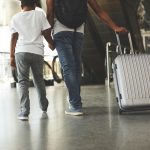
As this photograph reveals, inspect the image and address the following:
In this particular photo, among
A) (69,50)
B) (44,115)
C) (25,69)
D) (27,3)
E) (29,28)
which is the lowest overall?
(44,115)

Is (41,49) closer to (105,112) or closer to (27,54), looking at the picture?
(27,54)

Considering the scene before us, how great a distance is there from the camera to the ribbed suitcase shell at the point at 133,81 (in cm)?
415

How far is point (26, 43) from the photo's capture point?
424 cm

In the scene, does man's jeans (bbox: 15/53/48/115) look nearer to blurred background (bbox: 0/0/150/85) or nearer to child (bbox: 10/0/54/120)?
child (bbox: 10/0/54/120)

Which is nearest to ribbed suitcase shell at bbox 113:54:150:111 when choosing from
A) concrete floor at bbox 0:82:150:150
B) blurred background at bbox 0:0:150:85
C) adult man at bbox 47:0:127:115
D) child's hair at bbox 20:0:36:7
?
concrete floor at bbox 0:82:150:150

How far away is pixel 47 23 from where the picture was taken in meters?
4.27

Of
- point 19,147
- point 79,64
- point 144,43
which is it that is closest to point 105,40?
point 144,43

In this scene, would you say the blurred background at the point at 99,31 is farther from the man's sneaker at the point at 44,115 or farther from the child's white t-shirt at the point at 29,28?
the child's white t-shirt at the point at 29,28

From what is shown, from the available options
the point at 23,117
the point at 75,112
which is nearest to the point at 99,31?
the point at 75,112

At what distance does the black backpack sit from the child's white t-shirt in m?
0.18

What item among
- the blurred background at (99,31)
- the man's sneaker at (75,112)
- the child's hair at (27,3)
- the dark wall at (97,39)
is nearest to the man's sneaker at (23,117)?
the man's sneaker at (75,112)

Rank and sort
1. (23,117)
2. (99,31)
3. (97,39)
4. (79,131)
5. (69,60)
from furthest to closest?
(97,39)
(99,31)
(69,60)
(23,117)
(79,131)

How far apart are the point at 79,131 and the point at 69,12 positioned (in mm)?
1474

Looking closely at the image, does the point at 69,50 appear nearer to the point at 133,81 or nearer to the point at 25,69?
the point at 25,69
